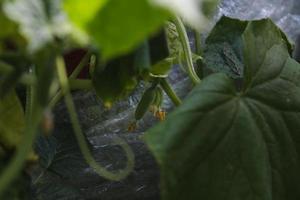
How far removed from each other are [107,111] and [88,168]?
0.29 ft

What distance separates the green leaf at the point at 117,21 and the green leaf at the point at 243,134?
0.61 feet

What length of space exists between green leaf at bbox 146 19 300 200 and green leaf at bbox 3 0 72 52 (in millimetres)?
151

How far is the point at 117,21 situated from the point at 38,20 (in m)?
0.06

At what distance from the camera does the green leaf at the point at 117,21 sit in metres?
0.23

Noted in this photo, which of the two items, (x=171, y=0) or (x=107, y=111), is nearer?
(x=171, y=0)

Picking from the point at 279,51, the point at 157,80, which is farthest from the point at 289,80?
the point at 157,80

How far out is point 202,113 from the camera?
0.47 m

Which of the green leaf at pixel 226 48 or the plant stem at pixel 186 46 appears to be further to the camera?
the green leaf at pixel 226 48

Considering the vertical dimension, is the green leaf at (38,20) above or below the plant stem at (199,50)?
above

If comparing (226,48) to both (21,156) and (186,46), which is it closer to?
(186,46)

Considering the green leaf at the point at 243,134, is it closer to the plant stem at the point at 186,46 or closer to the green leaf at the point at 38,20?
the plant stem at the point at 186,46

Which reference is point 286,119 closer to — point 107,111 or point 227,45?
point 227,45

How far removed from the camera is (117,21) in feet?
0.77

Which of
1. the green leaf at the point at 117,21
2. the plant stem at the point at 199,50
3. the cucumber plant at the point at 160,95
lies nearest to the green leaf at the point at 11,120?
the cucumber plant at the point at 160,95
